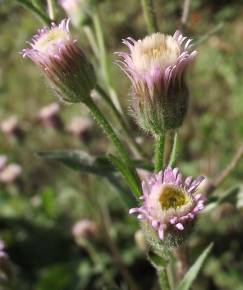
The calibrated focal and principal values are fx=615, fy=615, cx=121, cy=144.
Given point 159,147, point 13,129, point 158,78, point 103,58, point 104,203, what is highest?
point 13,129

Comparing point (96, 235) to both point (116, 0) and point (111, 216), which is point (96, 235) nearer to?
point (111, 216)

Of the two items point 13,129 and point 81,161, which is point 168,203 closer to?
point 81,161

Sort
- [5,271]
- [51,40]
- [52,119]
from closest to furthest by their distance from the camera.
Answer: [51,40] → [5,271] → [52,119]

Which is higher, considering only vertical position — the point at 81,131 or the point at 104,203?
the point at 81,131

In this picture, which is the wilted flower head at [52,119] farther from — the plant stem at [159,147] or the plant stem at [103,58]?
the plant stem at [159,147]

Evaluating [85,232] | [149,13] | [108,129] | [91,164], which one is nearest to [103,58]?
[149,13]

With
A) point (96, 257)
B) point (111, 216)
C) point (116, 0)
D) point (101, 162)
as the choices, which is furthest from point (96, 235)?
point (116, 0)

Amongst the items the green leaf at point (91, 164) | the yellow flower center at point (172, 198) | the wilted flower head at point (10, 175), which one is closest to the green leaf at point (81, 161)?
the green leaf at point (91, 164)
